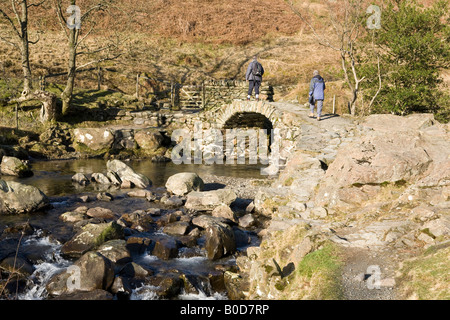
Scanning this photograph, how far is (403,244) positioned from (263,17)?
39.9 meters

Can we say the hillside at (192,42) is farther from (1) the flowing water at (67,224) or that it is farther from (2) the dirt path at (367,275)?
(2) the dirt path at (367,275)

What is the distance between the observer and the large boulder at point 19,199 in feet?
37.9

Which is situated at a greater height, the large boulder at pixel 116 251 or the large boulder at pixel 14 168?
the large boulder at pixel 14 168

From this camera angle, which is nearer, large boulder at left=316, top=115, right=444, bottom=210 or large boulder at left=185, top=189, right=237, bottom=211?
large boulder at left=316, top=115, right=444, bottom=210

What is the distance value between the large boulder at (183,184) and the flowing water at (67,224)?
862mm

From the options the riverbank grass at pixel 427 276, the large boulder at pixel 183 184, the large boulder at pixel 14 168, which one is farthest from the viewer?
the large boulder at pixel 14 168

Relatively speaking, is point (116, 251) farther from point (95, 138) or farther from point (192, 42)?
point (192, 42)

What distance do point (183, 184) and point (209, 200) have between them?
228 centimetres

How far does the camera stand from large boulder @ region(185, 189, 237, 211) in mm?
12758

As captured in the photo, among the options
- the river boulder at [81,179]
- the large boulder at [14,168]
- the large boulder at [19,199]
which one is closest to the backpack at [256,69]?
the river boulder at [81,179]

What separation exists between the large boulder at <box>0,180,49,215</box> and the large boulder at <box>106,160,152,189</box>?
4.22m

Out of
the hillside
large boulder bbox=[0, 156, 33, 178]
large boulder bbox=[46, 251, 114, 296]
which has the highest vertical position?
the hillside

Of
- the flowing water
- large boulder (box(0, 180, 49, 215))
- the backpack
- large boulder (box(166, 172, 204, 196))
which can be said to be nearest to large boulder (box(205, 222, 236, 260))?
the flowing water

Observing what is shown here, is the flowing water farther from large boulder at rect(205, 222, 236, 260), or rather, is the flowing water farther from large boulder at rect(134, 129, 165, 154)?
large boulder at rect(134, 129, 165, 154)
